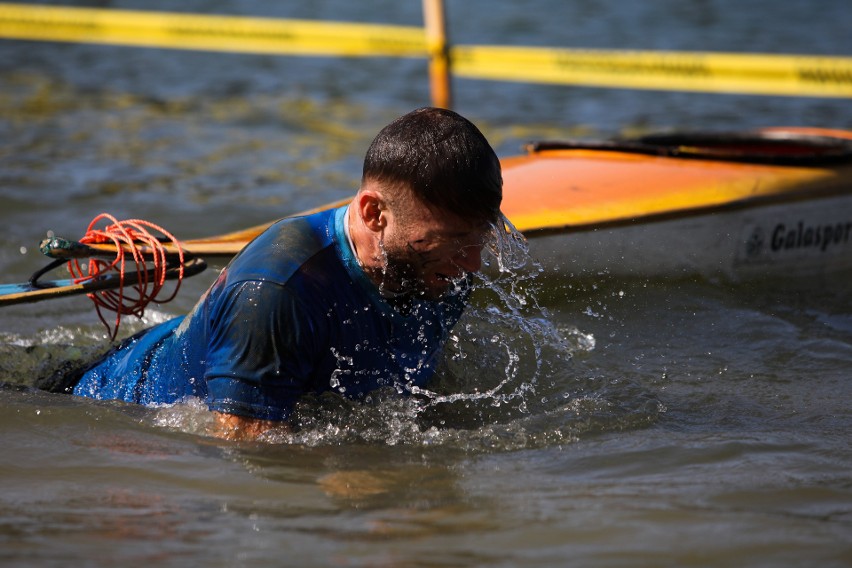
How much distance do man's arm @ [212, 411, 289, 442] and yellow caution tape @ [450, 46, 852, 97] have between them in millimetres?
6045

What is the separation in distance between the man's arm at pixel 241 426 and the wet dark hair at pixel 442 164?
704 millimetres

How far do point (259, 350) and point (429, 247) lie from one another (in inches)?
19.8

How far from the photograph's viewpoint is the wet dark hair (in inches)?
114

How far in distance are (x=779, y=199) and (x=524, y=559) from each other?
337 cm

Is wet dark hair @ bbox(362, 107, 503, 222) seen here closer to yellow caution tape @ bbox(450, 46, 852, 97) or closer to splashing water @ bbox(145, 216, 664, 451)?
splashing water @ bbox(145, 216, 664, 451)

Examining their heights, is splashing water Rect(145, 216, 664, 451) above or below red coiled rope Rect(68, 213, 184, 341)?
below

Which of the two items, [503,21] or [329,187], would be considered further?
[503,21]

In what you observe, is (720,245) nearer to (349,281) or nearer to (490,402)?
(490,402)

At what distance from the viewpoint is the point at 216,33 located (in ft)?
33.8

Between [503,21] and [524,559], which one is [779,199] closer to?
[524,559]

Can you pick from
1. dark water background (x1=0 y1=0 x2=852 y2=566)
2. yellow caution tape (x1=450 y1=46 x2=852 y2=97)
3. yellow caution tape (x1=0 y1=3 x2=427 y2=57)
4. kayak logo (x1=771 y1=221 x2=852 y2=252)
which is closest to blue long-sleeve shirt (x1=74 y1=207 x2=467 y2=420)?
dark water background (x1=0 y1=0 x2=852 y2=566)

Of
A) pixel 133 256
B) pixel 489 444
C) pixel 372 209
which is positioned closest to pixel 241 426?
pixel 372 209

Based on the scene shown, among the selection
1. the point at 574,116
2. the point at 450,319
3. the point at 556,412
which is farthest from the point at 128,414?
the point at 574,116

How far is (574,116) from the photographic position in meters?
10.9
